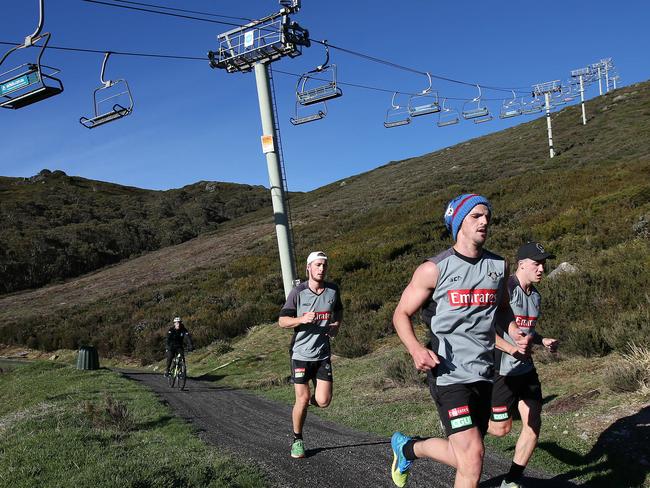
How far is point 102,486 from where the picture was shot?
457 cm

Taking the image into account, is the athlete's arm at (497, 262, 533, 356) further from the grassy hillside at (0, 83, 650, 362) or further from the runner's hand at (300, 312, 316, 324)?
the grassy hillside at (0, 83, 650, 362)

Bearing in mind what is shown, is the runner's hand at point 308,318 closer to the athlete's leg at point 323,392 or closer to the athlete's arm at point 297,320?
the athlete's arm at point 297,320

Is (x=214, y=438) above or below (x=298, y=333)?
below

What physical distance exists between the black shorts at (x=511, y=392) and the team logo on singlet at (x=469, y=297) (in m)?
1.34

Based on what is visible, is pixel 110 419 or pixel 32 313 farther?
pixel 32 313

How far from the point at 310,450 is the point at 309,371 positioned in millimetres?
916

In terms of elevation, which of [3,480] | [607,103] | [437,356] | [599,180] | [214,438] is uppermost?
[607,103]

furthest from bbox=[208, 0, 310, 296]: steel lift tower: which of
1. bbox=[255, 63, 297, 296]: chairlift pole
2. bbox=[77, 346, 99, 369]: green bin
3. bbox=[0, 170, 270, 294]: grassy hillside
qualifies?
bbox=[0, 170, 270, 294]: grassy hillside

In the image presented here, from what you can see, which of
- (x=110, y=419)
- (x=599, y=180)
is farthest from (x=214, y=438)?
(x=599, y=180)

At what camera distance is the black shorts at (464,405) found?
345 cm

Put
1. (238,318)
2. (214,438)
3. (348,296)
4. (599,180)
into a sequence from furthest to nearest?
1. (599,180)
2. (238,318)
3. (348,296)
4. (214,438)

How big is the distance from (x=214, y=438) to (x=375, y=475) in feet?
9.98

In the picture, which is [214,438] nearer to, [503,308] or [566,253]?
[503,308]

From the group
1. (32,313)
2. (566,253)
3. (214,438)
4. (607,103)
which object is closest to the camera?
(214,438)
